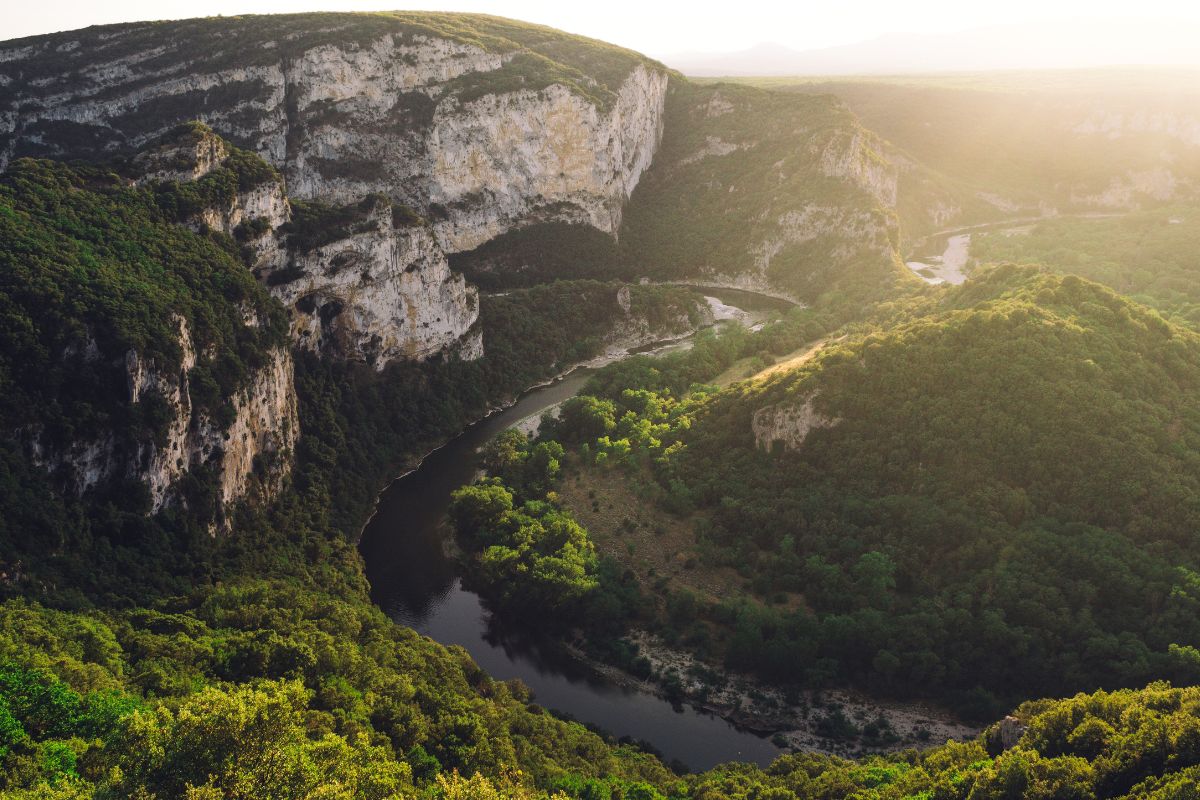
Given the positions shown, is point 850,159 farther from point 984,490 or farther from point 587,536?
point 587,536

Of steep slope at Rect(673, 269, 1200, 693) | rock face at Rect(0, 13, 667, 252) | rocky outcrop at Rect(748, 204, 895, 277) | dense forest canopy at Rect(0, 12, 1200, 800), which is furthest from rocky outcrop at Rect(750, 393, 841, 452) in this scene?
rock face at Rect(0, 13, 667, 252)

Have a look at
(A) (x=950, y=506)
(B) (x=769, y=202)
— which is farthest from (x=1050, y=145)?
(A) (x=950, y=506)

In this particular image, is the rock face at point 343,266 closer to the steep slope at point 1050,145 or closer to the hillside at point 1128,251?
the hillside at point 1128,251

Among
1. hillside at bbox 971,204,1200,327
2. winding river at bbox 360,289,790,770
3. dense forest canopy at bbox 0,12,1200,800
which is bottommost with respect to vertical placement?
winding river at bbox 360,289,790,770

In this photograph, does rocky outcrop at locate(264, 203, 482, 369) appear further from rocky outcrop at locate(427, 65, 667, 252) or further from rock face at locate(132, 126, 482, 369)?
rocky outcrop at locate(427, 65, 667, 252)

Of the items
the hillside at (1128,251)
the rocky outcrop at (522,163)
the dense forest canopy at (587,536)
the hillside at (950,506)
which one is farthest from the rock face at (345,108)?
the hillside at (1128,251)

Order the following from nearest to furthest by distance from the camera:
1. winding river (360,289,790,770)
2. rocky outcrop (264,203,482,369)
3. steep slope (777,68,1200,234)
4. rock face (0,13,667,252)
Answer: winding river (360,289,790,770), rocky outcrop (264,203,482,369), rock face (0,13,667,252), steep slope (777,68,1200,234)
